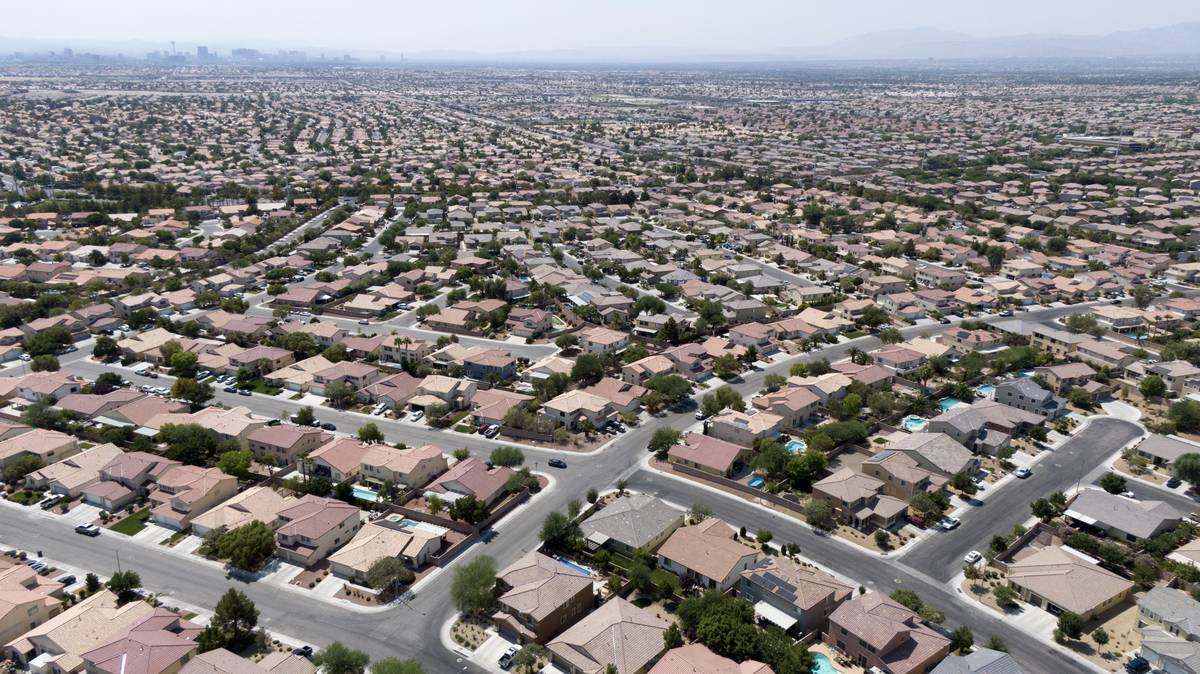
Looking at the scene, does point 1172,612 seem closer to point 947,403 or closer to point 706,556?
point 706,556

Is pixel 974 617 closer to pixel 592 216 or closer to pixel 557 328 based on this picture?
pixel 557 328

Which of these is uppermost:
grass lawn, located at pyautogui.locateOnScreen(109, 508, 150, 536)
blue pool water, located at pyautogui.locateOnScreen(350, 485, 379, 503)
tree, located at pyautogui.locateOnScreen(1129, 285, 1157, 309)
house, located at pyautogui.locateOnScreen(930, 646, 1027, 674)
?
tree, located at pyautogui.locateOnScreen(1129, 285, 1157, 309)

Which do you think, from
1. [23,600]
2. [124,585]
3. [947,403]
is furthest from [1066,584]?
[23,600]

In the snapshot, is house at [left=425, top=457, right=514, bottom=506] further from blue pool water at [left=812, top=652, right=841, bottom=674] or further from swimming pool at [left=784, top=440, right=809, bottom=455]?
blue pool water at [left=812, top=652, right=841, bottom=674]

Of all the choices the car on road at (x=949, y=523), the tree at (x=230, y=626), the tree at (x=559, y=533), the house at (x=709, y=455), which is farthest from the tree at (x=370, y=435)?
the car on road at (x=949, y=523)

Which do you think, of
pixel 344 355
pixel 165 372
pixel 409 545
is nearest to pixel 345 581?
pixel 409 545

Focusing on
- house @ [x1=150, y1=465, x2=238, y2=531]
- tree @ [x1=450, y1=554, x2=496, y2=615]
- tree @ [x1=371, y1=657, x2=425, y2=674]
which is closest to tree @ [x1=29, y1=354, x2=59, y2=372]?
house @ [x1=150, y1=465, x2=238, y2=531]
